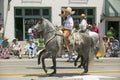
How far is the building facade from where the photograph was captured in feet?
102

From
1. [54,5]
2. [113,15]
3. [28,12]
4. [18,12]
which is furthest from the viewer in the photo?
[113,15]

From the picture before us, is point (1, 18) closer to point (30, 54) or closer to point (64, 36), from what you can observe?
point (30, 54)

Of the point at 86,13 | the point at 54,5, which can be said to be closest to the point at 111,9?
the point at 86,13

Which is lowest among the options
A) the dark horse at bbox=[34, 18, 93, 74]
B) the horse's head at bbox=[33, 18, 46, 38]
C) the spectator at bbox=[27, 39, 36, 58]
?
the spectator at bbox=[27, 39, 36, 58]

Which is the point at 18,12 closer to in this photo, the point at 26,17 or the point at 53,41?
the point at 26,17

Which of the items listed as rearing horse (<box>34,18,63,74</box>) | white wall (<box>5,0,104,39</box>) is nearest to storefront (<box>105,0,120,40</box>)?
white wall (<box>5,0,104,39</box>)

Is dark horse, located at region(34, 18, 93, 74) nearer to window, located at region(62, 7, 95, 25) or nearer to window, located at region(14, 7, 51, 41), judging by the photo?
window, located at region(14, 7, 51, 41)

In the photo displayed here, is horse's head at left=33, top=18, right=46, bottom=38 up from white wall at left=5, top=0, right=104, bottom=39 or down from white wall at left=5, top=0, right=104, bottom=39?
down

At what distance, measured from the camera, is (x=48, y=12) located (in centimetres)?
3198

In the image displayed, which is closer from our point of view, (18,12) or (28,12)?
(18,12)

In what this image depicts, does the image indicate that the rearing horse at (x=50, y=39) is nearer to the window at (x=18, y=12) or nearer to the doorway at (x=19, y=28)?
the window at (x=18, y=12)

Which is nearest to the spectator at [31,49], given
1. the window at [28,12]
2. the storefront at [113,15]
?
the window at [28,12]

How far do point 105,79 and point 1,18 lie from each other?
17.8 metres

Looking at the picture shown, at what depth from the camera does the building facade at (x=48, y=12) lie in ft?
102
